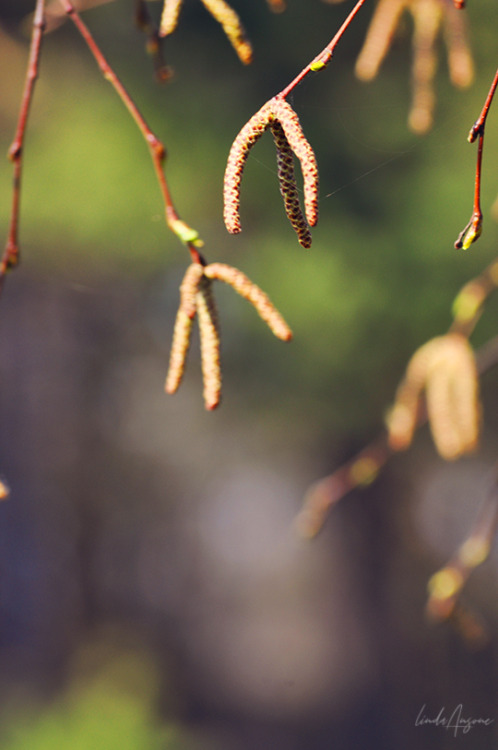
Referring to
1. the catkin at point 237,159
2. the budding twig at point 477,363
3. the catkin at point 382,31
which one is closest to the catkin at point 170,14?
the catkin at point 237,159

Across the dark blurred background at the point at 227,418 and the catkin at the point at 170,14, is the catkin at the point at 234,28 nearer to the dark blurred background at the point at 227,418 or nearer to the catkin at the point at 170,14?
the catkin at the point at 170,14

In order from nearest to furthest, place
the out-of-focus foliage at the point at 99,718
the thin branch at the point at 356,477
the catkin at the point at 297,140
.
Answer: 1. the catkin at the point at 297,140
2. the thin branch at the point at 356,477
3. the out-of-focus foliage at the point at 99,718

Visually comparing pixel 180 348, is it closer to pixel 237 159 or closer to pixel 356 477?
A: pixel 237 159

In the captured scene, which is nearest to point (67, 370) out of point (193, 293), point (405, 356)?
point (405, 356)

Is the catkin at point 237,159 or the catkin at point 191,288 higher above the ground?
the catkin at point 191,288

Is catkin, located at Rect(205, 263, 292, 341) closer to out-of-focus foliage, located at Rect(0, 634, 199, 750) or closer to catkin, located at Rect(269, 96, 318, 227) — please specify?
catkin, located at Rect(269, 96, 318, 227)
